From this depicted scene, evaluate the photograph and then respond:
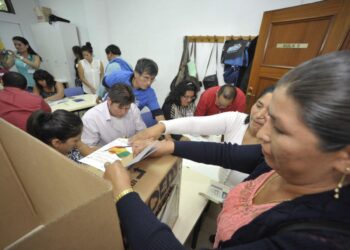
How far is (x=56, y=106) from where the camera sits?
239 centimetres

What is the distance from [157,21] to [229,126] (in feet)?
9.04

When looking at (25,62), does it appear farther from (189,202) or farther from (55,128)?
(189,202)

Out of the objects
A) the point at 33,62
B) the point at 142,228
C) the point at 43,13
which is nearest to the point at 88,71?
the point at 33,62

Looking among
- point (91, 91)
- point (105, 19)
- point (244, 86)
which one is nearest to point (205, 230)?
point (244, 86)

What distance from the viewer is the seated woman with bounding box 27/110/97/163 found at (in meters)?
0.96

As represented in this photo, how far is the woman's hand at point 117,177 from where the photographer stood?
471 millimetres

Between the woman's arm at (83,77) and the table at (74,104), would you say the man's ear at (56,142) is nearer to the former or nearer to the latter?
the table at (74,104)

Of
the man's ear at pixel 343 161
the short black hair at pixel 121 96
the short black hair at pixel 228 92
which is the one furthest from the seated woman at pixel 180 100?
the man's ear at pixel 343 161

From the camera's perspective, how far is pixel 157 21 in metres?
3.18

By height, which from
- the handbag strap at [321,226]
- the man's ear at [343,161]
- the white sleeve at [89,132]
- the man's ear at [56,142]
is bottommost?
the white sleeve at [89,132]

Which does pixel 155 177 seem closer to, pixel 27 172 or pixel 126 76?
pixel 27 172

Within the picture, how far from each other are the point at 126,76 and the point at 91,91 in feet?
5.46

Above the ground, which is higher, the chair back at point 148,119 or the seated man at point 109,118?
the seated man at point 109,118

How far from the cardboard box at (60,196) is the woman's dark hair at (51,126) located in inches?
14.3
